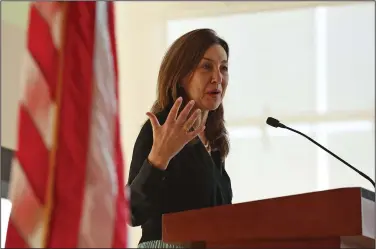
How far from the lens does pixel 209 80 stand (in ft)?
6.50

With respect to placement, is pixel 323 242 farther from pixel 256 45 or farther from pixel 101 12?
pixel 256 45

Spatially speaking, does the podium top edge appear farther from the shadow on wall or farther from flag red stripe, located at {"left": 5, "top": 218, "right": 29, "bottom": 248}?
the shadow on wall

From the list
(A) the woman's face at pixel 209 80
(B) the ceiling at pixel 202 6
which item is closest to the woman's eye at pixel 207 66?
(A) the woman's face at pixel 209 80

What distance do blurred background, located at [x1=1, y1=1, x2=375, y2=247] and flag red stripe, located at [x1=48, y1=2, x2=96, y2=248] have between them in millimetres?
4291

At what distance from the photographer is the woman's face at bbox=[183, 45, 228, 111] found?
6.41 ft

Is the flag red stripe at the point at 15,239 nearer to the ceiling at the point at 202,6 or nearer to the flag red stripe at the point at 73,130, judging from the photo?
the flag red stripe at the point at 73,130

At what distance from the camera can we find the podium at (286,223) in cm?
134

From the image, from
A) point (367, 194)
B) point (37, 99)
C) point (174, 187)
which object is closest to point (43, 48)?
point (37, 99)

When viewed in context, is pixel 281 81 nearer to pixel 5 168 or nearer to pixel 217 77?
pixel 5 168

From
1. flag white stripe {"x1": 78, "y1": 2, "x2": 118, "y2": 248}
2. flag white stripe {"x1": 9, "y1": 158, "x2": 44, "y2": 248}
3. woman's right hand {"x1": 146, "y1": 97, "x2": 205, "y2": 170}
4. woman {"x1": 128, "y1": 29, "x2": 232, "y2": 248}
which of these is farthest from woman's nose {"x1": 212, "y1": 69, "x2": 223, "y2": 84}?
flag white stripe {"x1": 9, "y1": 158, "x2": 44, "y2": 248}

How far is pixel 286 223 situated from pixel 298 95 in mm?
4192

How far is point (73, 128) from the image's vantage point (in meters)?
1.00

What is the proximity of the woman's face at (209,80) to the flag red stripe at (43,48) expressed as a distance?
0.96 metres

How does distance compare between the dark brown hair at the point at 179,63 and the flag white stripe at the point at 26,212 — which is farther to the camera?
the dark brown hair at the point at 179,63
